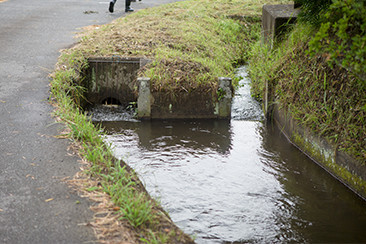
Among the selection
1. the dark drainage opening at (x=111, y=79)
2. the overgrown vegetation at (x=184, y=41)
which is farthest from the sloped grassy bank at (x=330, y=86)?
the dark drainage opening at (x=111, y=79)

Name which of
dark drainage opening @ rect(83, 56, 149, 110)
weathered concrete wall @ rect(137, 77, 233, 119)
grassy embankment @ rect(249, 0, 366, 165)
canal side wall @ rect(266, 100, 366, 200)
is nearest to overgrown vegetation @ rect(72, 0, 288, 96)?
weathered concrete wall @ rect(137, 77, 233, 119)

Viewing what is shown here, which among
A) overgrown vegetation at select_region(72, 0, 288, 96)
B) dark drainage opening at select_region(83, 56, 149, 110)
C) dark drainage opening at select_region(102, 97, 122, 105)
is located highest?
overgrown vegetation at select_region(72, 0, 288, 96)

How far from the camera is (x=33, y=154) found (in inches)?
174

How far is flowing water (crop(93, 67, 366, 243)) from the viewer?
A: 13.7ft

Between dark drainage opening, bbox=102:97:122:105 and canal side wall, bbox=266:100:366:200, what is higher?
dark drainage opening, bbox=102:97:122:105

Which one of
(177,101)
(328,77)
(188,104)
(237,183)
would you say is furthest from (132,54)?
(237,183)

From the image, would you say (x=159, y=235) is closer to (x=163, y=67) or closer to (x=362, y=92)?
(x=362, y=92)

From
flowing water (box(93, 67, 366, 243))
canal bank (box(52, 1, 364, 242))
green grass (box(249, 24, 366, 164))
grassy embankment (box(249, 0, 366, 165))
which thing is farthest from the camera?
green grass (box(249, 24, 366, 164))

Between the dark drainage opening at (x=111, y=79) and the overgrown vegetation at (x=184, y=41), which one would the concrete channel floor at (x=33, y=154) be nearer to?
the dark drainage opening at (x=111, y=79)

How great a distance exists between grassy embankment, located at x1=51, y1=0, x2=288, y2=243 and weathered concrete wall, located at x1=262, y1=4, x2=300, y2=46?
98 centimetres

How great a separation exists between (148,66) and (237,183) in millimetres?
3072

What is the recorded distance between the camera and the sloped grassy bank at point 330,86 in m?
3.71

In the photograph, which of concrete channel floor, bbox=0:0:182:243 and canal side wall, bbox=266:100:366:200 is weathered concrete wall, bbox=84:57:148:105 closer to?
concrete channel floor, bbox=0:0:182:243

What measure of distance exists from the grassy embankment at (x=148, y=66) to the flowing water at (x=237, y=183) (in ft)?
1.93
